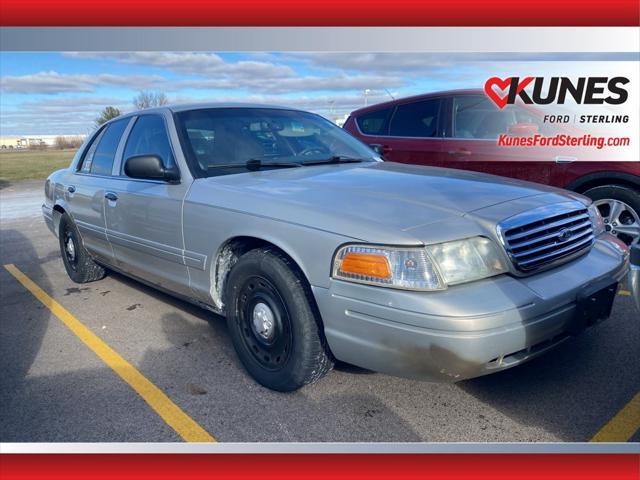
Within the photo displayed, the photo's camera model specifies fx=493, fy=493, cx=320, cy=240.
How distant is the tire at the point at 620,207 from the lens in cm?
509

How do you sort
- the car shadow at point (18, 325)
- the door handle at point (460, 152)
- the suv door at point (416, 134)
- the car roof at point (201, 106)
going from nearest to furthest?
the car shadow at point (18, 325)
the car roof at point (201, 106)
the door handle at point (460, 152)
the suv door at point (416, 134)

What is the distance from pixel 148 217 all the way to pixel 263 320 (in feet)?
4.43

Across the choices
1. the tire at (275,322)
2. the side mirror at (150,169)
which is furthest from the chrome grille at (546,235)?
the side mirror at (150,169)

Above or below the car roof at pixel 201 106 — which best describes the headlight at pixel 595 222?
below

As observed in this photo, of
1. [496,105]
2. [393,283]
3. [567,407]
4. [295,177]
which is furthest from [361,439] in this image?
[496,105]

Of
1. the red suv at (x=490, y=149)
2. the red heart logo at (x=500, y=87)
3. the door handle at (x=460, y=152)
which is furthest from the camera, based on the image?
the door handle at (x=460, y=152)

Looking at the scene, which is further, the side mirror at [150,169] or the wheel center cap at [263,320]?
the side mirror at [150,169]

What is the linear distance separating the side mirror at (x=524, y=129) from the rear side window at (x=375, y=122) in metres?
1.56

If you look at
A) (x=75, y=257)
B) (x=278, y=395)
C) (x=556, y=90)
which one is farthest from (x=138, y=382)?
(x=556, y=90)

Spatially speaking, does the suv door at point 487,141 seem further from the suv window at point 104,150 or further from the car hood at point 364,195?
the suv window at point 104,150

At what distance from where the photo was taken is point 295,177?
3.13 metres

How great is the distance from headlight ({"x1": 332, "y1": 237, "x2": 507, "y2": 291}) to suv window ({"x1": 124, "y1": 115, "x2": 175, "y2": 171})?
1767 millimetres

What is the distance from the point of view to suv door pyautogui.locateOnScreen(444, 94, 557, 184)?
217 inches

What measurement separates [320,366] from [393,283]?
73cm
